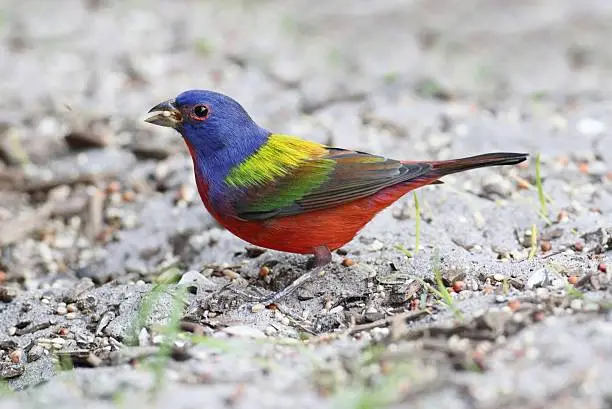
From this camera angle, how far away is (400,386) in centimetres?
304

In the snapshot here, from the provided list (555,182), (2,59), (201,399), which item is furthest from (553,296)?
(2,59)

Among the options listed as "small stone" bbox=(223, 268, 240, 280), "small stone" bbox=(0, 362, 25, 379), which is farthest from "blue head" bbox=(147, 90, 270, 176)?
"small stone" bbox=(0, 362, 25, 379)

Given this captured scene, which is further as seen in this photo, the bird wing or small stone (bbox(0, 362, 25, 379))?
the bird wing

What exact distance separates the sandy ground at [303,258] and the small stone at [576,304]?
3 centimetres

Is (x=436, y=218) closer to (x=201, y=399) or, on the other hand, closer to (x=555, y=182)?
(x=555, y=182)

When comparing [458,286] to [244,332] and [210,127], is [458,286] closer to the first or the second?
[244,332]

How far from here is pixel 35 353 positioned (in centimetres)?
431

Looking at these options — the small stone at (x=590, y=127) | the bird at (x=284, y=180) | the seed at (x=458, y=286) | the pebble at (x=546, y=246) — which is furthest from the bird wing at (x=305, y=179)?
the small stone at (x=590, y=127)

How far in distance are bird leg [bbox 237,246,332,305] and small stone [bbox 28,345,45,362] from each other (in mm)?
982

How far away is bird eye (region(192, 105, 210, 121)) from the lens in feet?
15.6

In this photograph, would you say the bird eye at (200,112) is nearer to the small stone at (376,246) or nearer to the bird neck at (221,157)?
the bird neck at (221,157)

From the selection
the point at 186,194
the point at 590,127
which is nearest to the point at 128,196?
the point at 186,194

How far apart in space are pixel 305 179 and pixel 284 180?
4.0 inches

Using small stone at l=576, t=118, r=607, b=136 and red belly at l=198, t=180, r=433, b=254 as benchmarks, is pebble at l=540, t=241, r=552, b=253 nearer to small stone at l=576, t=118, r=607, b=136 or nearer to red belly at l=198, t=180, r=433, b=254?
red belly at l=198, t=180, r=433, b=254
